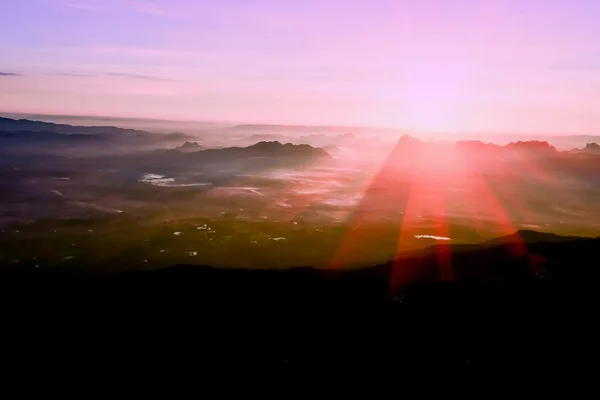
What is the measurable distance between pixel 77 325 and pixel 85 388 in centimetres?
2773

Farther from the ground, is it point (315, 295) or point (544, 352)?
point (544, 352)

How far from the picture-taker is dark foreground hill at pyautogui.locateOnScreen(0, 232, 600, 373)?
55125mm

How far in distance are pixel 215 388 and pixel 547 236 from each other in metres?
126

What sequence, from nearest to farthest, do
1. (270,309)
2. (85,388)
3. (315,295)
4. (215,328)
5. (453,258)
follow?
(85,388) → (215,328) → (270,309) → (315,295) → (453,258)

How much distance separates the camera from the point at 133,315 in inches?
3236

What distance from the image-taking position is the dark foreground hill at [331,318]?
5512 centimetres

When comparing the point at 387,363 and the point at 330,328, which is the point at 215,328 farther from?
the point at 387,363

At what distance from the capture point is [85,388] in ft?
183

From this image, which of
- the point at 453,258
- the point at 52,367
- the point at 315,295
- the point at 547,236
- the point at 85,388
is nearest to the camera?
the point at 85,388

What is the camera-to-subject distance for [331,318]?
2800 inches

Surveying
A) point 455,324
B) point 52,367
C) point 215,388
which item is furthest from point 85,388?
point 455,324

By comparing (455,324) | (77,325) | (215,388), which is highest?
(455,324)

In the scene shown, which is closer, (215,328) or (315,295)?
(215,328)

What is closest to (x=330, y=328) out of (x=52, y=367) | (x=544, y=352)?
(x=544, y=352)
